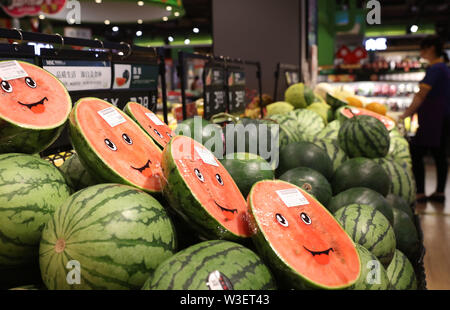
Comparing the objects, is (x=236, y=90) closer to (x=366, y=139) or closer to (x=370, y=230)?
(x=366, y=139)

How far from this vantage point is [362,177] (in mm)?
1873

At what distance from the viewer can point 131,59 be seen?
2.07m

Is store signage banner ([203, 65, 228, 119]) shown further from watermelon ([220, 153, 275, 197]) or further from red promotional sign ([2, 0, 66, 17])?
red promotional sign ([2, 0, 66, 17])

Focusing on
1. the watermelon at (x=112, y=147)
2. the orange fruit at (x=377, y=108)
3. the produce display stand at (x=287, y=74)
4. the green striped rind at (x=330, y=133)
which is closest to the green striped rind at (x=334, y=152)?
the green striped rind at (x=330, y=133)

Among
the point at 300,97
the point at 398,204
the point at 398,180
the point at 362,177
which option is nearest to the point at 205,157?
the point at 362,177

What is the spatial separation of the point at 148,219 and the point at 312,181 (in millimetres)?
891

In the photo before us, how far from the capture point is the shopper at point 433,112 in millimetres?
4996

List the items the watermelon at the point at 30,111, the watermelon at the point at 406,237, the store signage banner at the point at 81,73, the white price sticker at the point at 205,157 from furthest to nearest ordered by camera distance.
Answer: the watermelon at the point at 406,237 < the store signage banner at the point at 81,73 < the white price sticker at the point at 205,157 < the watermelon at the point at 30,111

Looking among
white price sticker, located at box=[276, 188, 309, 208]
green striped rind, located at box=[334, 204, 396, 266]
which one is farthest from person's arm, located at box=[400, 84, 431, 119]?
white price sticker, located at box=[276, 188, 309, 208]

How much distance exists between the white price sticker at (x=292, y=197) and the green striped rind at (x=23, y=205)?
56cm

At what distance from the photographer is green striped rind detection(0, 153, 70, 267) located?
0.91 m

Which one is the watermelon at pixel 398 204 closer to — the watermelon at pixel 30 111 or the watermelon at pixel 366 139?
the watermelon at pixel 366 139

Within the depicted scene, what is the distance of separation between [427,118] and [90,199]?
5236mm
